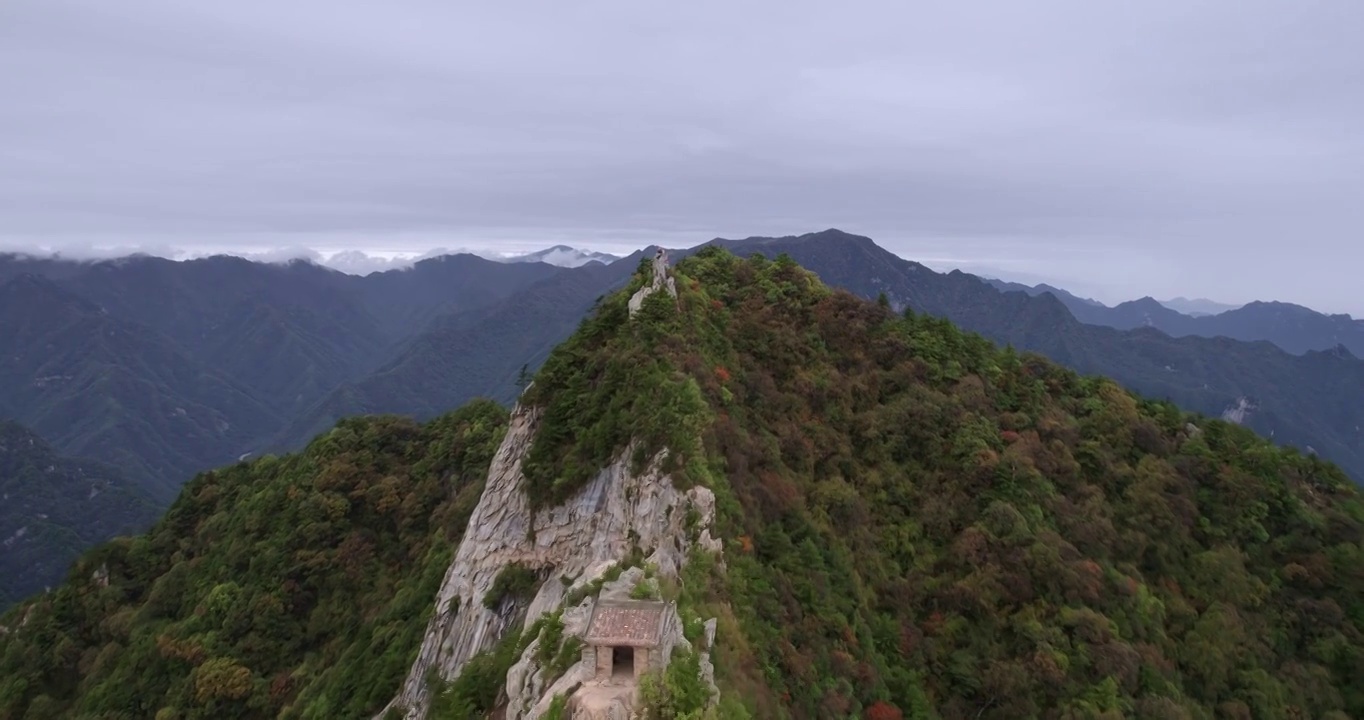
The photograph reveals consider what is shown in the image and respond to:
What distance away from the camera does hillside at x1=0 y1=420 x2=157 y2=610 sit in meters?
115

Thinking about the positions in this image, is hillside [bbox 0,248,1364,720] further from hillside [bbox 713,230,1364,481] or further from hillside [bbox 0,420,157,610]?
hillside [bbox 713,230,1364,481]

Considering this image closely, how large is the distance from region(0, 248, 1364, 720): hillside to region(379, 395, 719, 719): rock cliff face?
0.49 ft

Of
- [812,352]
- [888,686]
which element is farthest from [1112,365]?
[888,686]

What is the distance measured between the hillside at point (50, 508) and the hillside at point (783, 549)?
3754 inches

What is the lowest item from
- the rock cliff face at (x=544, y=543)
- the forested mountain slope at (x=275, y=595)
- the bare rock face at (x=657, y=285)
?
the forested mountain slope at (x=275, y=595)

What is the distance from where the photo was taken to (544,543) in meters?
27.3

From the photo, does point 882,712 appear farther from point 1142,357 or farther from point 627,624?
point 1142,357

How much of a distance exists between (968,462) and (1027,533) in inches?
178

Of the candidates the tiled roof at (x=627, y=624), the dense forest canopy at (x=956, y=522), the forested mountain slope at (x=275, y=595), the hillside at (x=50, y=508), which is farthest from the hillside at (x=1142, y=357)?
the tiled roof at (x=627, y=624)

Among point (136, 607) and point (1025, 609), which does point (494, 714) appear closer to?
point (1025, 609)

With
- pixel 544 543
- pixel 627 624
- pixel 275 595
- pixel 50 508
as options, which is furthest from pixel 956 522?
pixel 50 508

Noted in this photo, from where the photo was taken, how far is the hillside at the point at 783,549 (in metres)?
25.3

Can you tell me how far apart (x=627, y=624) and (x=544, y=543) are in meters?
11.2

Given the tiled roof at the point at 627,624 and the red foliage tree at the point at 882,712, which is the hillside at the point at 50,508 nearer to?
the tiled roof at the point at 627,624
